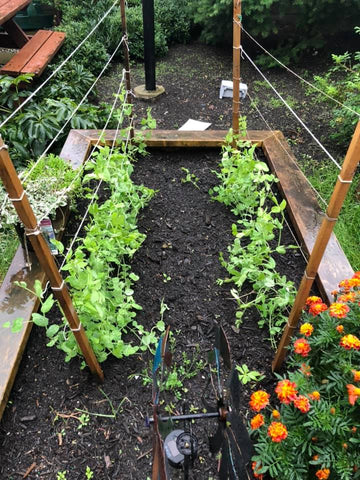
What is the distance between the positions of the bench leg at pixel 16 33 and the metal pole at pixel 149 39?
181cm

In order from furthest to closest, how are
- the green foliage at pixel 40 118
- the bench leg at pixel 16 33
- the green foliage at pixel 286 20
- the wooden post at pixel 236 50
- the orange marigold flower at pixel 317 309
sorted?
the bench leg at pixel 16 33, the green foliage at pixel 286 20, the green foliage at pixel 40 118, the wooden post at pixel 236 50, the orange marigold flower at pixel 317 309

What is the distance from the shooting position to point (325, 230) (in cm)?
119

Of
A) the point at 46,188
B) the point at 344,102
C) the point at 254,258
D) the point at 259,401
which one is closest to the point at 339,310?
the point at 259,401

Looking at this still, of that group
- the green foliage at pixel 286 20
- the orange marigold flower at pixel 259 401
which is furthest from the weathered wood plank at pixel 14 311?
the green foliage at pixel 286 20

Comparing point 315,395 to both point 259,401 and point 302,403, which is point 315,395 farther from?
point 259,401

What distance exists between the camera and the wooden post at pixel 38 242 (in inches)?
39.1

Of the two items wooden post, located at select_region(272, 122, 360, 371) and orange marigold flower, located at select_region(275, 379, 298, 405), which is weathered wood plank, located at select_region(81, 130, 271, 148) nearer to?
wooden post, located at select_region(272, 122, 360, 371)

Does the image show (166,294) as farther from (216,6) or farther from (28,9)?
(28,9)

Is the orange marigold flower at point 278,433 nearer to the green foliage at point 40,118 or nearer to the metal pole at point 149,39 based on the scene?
the green foliage at point 40,118

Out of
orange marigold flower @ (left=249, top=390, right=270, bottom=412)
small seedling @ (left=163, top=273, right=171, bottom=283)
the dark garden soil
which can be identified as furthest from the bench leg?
orange marigold flower @ (left=249, top=390, right=270, bottom=412)

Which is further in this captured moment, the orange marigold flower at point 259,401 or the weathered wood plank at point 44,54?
the weathered wood plank at point 44,54

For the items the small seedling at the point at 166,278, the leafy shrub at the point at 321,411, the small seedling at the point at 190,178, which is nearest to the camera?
the leafy shrub at the point at 321,411

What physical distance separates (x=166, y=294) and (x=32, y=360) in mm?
681

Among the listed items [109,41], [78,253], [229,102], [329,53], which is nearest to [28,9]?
[109,41]
